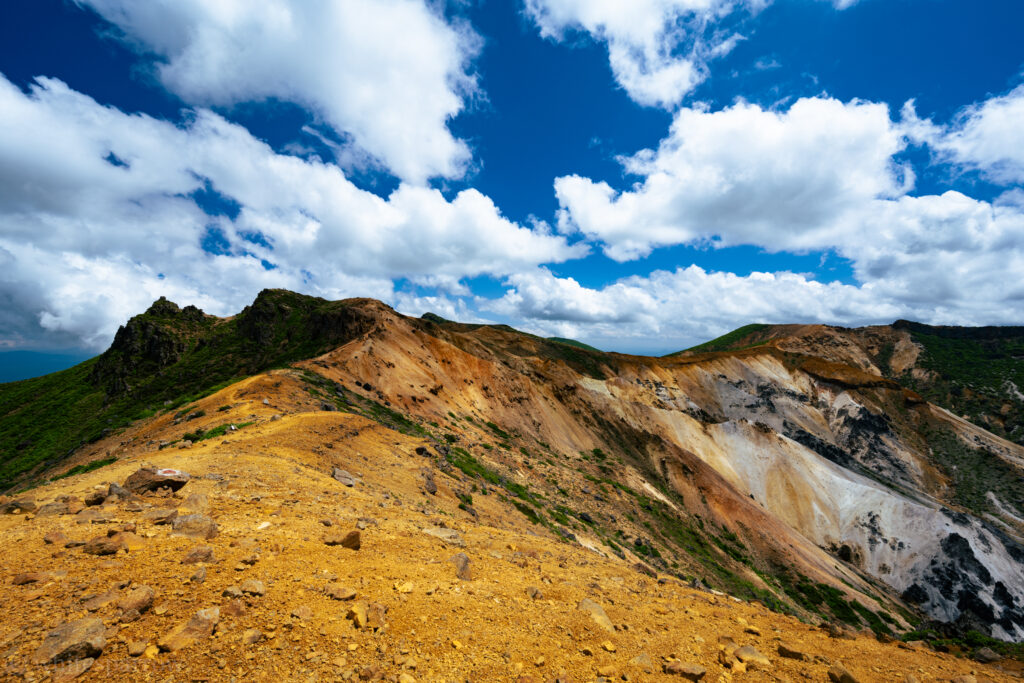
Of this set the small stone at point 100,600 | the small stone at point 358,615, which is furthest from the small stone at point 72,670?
the small stone at point 358,615

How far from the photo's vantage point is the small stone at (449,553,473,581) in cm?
1080

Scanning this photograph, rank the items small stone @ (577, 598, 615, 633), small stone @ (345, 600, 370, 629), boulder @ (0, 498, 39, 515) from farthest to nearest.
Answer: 1. small stone @ (577, 598, 615, 633)
2. boulder @ (0, 498, 39, 515)
3. small stone @ (345, 600, 370, 629)

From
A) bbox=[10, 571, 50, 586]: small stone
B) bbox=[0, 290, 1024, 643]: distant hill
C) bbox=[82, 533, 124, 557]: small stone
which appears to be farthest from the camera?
bbox=[0, 290, 1024, 643]: distant hill

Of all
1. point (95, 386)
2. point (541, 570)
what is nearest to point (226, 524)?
point (541, 570)

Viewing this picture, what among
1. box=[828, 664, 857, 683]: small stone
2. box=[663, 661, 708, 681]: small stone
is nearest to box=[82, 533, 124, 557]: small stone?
box=[663, 661, 708, 681]: small stone

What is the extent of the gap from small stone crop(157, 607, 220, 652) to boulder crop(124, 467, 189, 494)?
21.4 feet

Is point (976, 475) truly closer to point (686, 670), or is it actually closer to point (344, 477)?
point (686, 670)

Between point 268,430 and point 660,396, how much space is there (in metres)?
84.3

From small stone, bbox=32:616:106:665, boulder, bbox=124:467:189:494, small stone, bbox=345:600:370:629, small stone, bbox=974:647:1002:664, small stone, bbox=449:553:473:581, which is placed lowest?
small stone, bbox=974:647:1002:664

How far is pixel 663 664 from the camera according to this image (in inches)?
344

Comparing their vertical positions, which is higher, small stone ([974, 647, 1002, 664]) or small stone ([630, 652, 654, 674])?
small stone ([630, 652, 654, 674])

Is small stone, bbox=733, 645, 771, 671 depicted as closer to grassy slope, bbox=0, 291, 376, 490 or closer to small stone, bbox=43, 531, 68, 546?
small stone, bbox=43, 531, 68, 546

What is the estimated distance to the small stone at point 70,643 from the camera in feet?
18.6

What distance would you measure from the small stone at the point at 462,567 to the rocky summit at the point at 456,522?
7 centimetres
